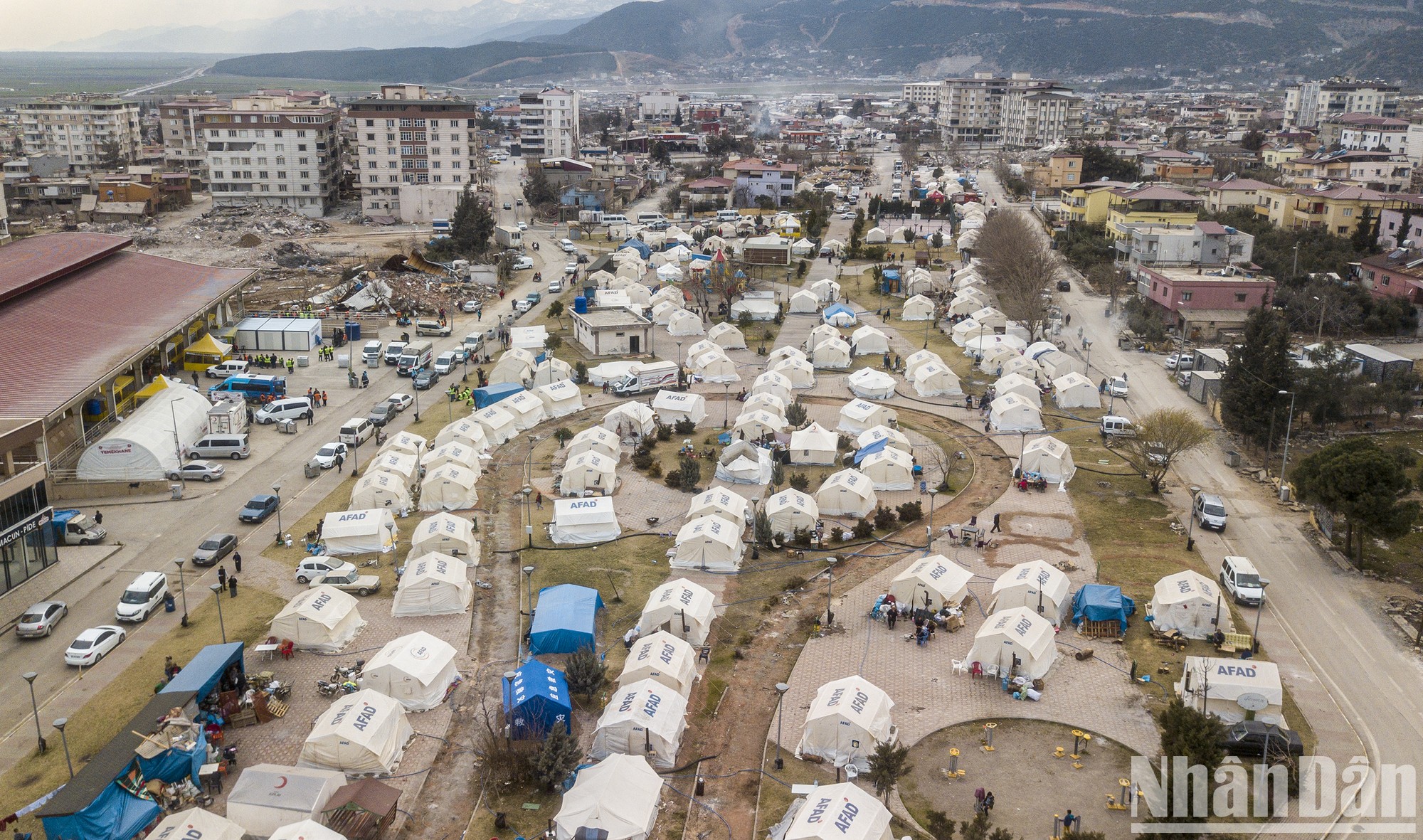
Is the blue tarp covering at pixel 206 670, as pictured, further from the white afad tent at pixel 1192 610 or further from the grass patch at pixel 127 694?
the white afad tent at pixel 1192 610

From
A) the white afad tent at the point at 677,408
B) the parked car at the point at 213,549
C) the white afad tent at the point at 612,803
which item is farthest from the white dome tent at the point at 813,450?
the white afad tent at the point at 612,803

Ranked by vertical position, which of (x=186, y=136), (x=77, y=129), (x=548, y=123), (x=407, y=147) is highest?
(x=548, y=123)

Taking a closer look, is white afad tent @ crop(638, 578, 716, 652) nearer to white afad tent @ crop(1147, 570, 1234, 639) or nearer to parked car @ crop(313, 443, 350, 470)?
white afad tent @ crop(1147, 570, 1234, 639)

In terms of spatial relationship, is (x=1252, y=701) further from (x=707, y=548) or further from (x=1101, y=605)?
(x=707, y=548)

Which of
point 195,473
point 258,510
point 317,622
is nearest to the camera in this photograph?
point 317,622

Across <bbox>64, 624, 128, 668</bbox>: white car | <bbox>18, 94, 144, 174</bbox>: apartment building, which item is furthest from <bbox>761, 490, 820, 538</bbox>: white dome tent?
<bbox>18, 94, 144, 174</bbox>: apartment building

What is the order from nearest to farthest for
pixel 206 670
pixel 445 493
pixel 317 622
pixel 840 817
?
1. pixel 840 817
2. pixel 206 670
3. pixel 317 622
4. pixel 445 493

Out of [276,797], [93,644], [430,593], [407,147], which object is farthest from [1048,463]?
[407,147]

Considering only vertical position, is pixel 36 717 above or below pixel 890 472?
below
